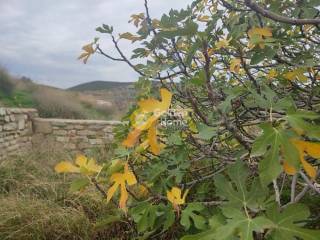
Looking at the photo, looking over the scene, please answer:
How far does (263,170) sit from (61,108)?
9138 millimetres

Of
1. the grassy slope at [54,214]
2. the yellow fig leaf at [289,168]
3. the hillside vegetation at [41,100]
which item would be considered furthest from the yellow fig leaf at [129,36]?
the hillside vegetation at [41,100]

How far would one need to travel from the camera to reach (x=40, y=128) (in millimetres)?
7703

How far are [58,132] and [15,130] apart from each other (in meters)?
Answer: 0.82

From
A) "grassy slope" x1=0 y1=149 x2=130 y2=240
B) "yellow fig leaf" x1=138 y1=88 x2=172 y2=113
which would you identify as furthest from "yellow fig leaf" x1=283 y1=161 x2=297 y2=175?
"grassy slope" x1=0 y1=149 x2=130 y2=240

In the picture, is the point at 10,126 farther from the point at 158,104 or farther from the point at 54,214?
the point at 158,104

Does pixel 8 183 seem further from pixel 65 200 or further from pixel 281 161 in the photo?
pixel 281 161

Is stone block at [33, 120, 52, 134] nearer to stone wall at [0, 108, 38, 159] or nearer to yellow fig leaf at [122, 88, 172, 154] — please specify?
stone wall at [0, 108, 38, 159]

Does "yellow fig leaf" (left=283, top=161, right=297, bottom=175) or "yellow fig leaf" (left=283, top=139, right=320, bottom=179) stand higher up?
"yellow fig leaf" (left=283, top=139, right=320, bottom=179)

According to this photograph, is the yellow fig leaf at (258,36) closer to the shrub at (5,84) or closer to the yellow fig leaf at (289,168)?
the yellow fig leaf at (289,168)

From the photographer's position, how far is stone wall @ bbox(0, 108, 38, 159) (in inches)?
256

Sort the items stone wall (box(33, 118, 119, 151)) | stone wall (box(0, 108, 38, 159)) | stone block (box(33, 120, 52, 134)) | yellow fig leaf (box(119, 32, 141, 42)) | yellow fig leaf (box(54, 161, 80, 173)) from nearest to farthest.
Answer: yellow fig leaf (box(54, 161, 80, 173)) < yellow fig leaf (box(119, 32, 141, 42)) < stone wall (box(0, 108, 38, 159)) < stone wall (box(33, 118, 119, 151)) < stone block (box(33, 120, 52, 134))

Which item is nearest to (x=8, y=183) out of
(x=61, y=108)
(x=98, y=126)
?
(x=98, y=126)

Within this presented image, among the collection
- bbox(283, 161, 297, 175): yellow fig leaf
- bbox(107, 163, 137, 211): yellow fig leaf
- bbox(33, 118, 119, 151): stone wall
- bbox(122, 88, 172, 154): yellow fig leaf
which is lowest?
bbox(33, 118, 119, 151): stone wall

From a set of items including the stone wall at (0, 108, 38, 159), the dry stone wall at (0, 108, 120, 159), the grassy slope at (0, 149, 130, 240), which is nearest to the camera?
the grassy slope at (0, 149, 130, 240)
